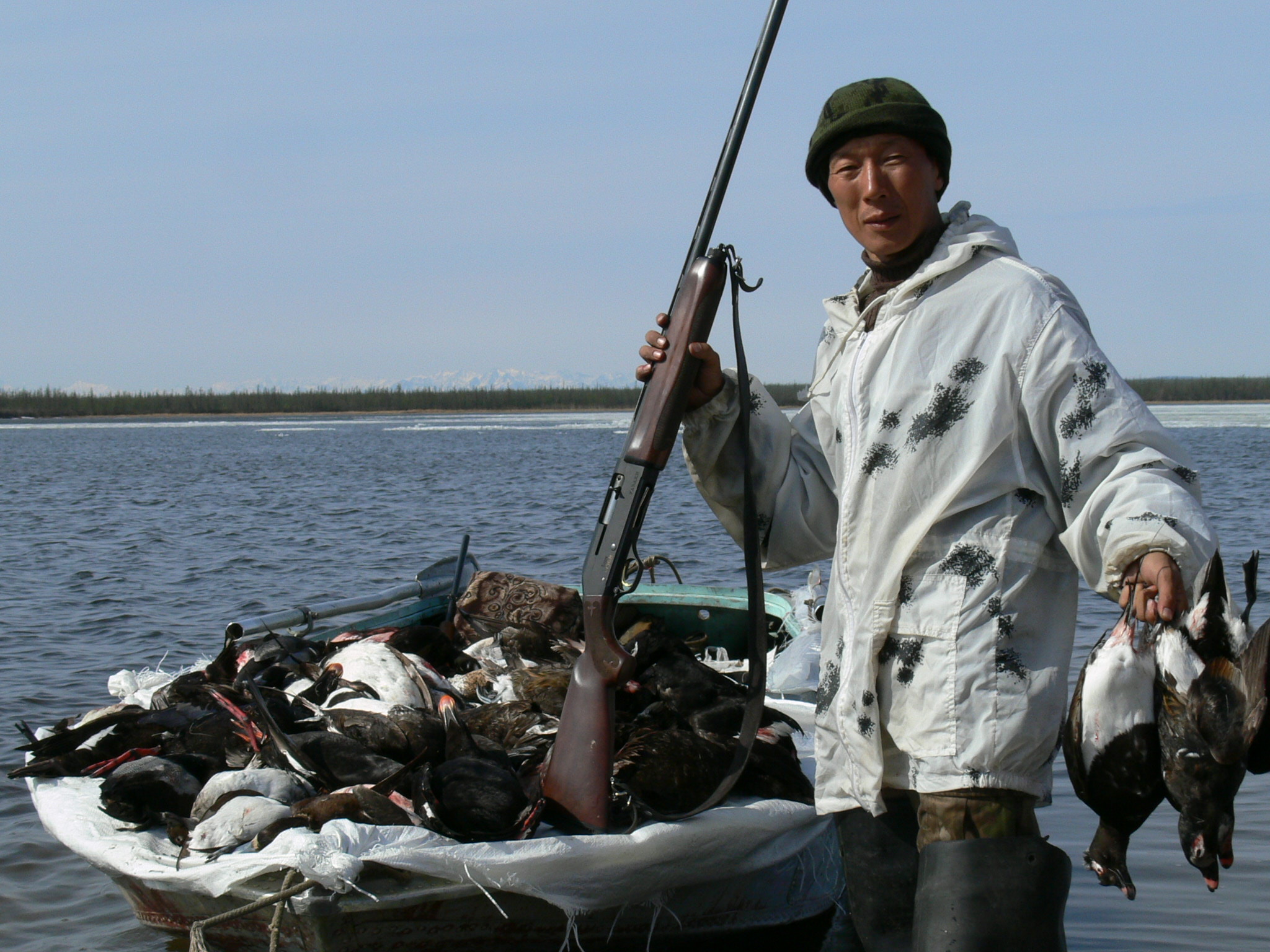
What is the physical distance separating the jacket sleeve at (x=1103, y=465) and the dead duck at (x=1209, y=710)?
18cm

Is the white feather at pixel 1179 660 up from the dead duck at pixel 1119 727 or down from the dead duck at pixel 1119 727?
up

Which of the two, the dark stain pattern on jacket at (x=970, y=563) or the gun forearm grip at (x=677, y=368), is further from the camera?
the gun forearm grip at (x=677, y=368)

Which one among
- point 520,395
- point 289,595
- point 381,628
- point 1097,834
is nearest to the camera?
point 1097,834

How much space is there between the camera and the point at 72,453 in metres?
42.2

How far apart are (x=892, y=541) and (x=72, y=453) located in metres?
44.5

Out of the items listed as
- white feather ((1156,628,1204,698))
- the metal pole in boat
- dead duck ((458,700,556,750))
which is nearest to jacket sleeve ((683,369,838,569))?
white feather ((1156,628,1204,698))

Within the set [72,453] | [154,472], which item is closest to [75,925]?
[154,472]

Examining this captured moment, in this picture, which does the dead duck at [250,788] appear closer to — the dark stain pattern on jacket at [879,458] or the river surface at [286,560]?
the river surface at [286,560]

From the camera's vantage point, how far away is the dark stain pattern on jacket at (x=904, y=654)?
2.28 meters

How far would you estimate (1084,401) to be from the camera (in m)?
2.20

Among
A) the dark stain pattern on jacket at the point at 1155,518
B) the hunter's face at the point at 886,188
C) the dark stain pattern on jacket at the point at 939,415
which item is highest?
the hunter's face at the point at 886,188

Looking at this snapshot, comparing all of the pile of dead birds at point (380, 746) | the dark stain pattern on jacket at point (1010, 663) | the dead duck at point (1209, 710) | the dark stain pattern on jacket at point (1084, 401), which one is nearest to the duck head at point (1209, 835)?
the dead duck at point (1209, 710)

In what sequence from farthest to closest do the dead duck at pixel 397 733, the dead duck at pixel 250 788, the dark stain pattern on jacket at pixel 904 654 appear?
the dead duck at pixel 397 733 → the dead duck at pixel 250 788 → the dark stain pattern on jacket at pixel 904 654

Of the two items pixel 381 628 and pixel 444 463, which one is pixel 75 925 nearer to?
pixel 381 628
